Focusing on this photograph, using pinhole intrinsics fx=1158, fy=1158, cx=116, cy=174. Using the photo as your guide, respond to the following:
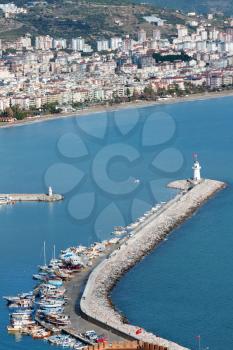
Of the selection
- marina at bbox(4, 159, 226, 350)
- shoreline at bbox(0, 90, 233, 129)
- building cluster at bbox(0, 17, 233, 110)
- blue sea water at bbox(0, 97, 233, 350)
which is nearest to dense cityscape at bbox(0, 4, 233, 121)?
building cluster at bbox(0, 17, 233, 110)

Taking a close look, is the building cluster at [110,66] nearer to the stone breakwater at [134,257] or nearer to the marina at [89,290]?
the stone breakwater at [134,257]

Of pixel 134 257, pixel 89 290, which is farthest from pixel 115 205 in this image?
pixel 89 290

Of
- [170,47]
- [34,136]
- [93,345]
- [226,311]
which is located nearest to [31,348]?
[93,345]

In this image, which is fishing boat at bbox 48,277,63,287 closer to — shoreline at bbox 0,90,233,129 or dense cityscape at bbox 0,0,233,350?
dense cityscape at bbox 0,0,233,350

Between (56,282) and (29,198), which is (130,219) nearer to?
(29,198)

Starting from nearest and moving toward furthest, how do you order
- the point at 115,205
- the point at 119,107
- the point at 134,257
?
the point at 134,257
the point at 115,205
the point at 119,107

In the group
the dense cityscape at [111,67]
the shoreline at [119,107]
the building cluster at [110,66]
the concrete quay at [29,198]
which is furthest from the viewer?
the building cluster at [110,66]

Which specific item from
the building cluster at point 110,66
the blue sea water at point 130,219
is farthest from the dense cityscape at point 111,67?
the blue sea water at point 130,219
